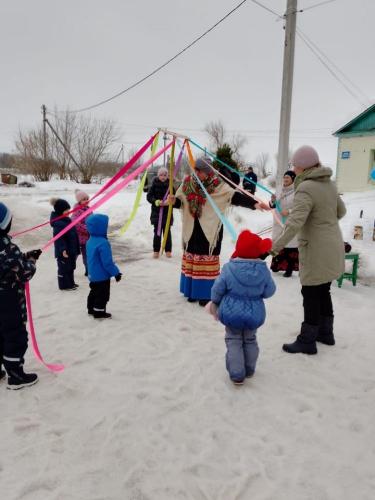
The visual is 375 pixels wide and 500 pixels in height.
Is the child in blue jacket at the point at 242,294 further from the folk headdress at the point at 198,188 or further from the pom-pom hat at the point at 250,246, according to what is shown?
the folk headdress at the point at 198,188

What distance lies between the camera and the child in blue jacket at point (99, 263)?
13.7ft

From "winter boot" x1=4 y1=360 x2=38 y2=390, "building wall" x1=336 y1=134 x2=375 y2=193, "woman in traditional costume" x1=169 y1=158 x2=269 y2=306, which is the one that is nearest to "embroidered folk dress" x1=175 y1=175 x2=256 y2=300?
"woman in traditional costume" x1=169 y1=158 x2=269 y2=306

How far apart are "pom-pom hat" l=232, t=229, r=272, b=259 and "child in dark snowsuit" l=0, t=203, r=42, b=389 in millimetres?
1610

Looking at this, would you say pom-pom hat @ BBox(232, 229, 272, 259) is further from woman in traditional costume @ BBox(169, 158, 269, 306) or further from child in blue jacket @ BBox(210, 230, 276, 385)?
woman in traditional costume @ BBox(169, 158, 269, 306)

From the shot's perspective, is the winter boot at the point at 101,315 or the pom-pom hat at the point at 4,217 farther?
the winter boot at the point at 101,315

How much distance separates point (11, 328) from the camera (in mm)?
2779

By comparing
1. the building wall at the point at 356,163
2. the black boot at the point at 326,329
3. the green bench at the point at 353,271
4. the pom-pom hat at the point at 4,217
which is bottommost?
the black boot at the point at 326,329

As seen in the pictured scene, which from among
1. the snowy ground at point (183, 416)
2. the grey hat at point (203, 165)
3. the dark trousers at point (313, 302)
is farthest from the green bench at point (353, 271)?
the grey hat at point (203, 165)

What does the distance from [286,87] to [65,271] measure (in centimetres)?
512

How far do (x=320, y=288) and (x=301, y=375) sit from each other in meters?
0.84

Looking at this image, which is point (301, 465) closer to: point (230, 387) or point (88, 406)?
point (230, 387)

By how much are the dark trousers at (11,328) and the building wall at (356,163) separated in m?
14.7

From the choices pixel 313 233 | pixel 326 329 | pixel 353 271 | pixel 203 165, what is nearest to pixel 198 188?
pixel 203 165

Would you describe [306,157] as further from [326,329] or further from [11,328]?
[11,328]
